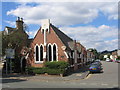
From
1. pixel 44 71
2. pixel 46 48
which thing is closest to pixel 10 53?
pixel 46 48

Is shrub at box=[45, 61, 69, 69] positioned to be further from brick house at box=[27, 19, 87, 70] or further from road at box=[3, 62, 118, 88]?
road at box=[3, 62, 118, 88]

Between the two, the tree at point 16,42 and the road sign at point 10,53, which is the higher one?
the tree at point 16,42

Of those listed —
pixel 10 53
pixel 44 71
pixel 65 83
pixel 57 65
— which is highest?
pixel 10 53

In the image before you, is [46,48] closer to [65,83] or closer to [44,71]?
[44,71]

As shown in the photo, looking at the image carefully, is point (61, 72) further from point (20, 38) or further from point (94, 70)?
point (20, 38)

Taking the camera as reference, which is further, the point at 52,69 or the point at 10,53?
the point at 10,53

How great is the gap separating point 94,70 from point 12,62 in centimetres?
1264

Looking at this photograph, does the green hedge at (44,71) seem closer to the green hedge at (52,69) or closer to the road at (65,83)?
the green hedge at (52,69)

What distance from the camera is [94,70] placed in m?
27.6

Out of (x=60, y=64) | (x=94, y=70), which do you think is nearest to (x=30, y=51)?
(x=60, y=64)

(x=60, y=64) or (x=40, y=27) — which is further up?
(x=40, y=27)

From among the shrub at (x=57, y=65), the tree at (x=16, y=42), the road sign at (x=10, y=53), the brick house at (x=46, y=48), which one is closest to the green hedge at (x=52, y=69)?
the shrub at (x=57, y=65)

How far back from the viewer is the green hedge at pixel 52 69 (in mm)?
23659

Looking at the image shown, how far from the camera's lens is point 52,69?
24.2m
